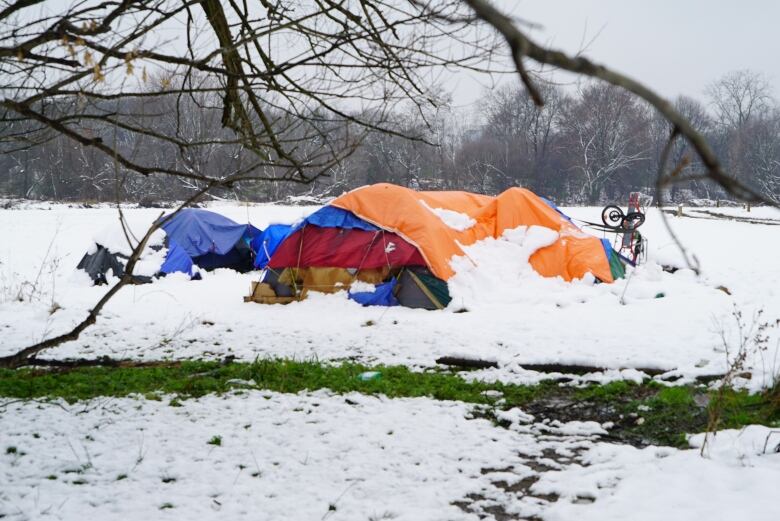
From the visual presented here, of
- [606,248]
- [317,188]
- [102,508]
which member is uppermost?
[317,188]

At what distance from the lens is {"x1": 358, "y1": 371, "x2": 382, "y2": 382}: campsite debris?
6.02 meters

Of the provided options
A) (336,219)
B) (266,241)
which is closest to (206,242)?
(266,241)

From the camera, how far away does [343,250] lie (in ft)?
34.7

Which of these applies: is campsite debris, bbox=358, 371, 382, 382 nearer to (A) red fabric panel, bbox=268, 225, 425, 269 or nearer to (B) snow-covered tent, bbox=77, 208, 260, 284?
(A) red fabric panel, bbox=268, 225, 425, 269

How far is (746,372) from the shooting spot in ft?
17.9

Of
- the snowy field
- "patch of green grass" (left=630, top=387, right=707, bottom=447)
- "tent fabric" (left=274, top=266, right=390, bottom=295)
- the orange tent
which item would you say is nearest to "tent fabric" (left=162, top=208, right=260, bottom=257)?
"tent fabric" (left=274, top=266, right=390, bottom=295)

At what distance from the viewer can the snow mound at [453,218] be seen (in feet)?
36.5

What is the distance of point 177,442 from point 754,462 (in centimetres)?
381

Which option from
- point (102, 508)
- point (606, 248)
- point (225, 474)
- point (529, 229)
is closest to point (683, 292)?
point (606, 248)

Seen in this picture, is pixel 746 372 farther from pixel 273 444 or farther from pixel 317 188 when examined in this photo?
pixel 317 188

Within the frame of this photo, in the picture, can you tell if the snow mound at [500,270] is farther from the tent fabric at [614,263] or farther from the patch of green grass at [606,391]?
the patch of green grass at [606,391]

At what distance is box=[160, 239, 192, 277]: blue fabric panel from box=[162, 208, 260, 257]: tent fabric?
13.9 inches

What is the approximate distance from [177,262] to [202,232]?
3.59ft

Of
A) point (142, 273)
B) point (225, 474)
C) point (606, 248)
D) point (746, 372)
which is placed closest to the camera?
point (225, 474)
